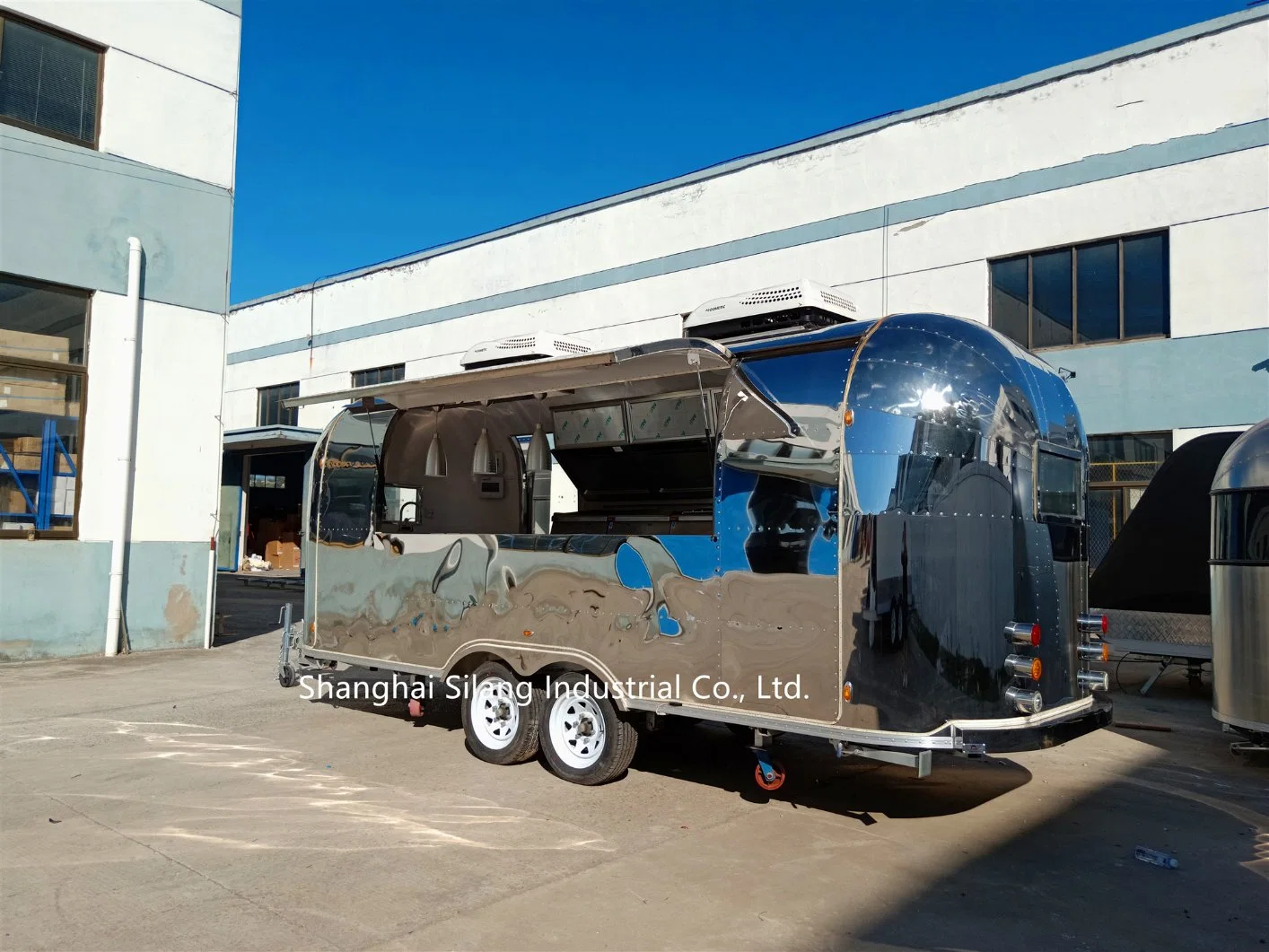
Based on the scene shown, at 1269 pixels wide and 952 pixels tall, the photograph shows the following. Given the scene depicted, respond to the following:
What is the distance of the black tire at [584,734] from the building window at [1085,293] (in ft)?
37.3

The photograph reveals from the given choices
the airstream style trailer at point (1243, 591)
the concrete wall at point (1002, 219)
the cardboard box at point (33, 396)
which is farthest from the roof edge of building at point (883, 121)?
the cardboard box at point (33, 396)

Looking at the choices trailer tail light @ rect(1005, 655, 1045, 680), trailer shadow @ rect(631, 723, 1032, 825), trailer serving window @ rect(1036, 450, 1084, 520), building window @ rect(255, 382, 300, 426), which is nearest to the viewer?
trailer tail light @ rect(1005, 655, 1045, 680)

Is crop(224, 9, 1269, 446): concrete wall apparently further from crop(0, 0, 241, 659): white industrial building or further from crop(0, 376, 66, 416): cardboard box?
crop(0, 376, 66, 416): cardboard box

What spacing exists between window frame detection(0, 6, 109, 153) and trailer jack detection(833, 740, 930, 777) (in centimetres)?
1221

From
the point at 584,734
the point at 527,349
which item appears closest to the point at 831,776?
the point at 584,734

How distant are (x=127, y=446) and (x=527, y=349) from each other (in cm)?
710

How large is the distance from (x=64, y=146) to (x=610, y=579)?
1020cm

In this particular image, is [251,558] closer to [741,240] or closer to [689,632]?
[741,240]

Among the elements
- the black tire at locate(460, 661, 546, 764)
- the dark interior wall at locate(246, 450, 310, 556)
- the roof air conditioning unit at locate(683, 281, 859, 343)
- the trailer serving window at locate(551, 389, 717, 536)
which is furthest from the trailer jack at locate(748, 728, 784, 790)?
the dark interior wall at locate(246, 450, 310, 556)

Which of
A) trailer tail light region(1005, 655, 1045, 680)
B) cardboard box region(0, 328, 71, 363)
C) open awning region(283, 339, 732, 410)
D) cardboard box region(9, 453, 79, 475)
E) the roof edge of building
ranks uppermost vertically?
the roof edge of building

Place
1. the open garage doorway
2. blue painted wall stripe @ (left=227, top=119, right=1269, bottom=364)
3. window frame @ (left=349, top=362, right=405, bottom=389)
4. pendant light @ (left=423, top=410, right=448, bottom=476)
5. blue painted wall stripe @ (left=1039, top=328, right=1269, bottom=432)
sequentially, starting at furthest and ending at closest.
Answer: the open garage doorway → window frame @ (left=349, top=362, right=405, bottom=389) → blue painted wall stripe @ (left=227, top=119, right=1269, bottom=364) → blue painted wall stripe @ (left=1039, top=328, right=1269, bottom=432) → pendant light @ (left=423, top=410, right=448, bottom=476)

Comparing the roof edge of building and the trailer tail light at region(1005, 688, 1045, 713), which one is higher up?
the roof edge of building

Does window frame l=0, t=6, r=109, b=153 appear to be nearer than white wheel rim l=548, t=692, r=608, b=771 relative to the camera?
No

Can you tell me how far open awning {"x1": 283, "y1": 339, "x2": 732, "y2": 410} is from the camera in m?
6.38
